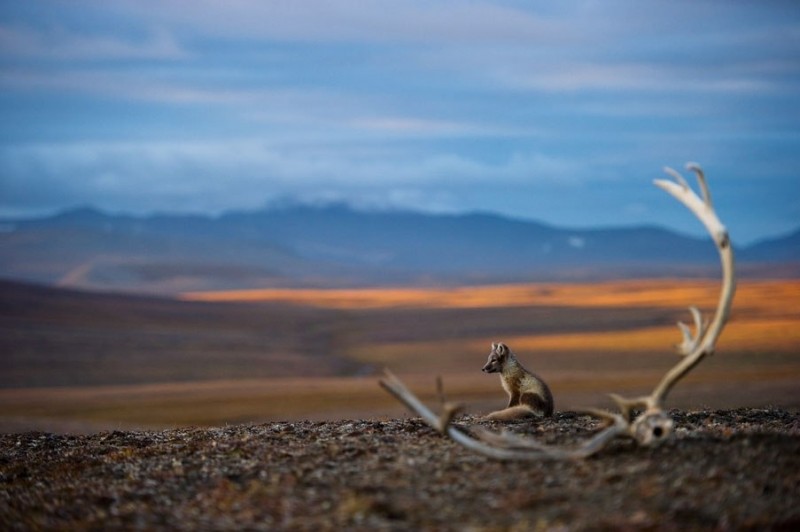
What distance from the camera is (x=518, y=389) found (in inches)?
620

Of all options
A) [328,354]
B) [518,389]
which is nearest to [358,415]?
[518,389]

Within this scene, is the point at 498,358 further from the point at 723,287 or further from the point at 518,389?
the point at 723,287

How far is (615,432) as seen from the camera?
11.2m

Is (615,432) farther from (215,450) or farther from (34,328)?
(34,328)

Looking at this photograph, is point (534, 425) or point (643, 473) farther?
point (534, 425)

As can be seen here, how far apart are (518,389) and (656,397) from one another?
4538mm

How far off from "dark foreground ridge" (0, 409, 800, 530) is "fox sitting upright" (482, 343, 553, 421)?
1045 mm

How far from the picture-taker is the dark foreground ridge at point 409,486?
959 cm

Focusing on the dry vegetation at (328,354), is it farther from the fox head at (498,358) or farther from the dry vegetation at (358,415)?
the fox head at (498,358)

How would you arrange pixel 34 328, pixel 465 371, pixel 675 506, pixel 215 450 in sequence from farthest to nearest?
pixel 34 328
pixel 465 371
pixel 215 450
pixel 675 506

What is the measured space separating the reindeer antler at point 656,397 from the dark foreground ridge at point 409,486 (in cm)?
16

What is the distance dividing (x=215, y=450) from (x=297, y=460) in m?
1.79

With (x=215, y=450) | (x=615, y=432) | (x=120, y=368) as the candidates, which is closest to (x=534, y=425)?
(x=615, y=432)

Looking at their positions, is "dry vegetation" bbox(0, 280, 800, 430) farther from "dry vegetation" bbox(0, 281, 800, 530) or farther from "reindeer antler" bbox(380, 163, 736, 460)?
"reindeer antler" bbox(380, 163, 736, 460)
